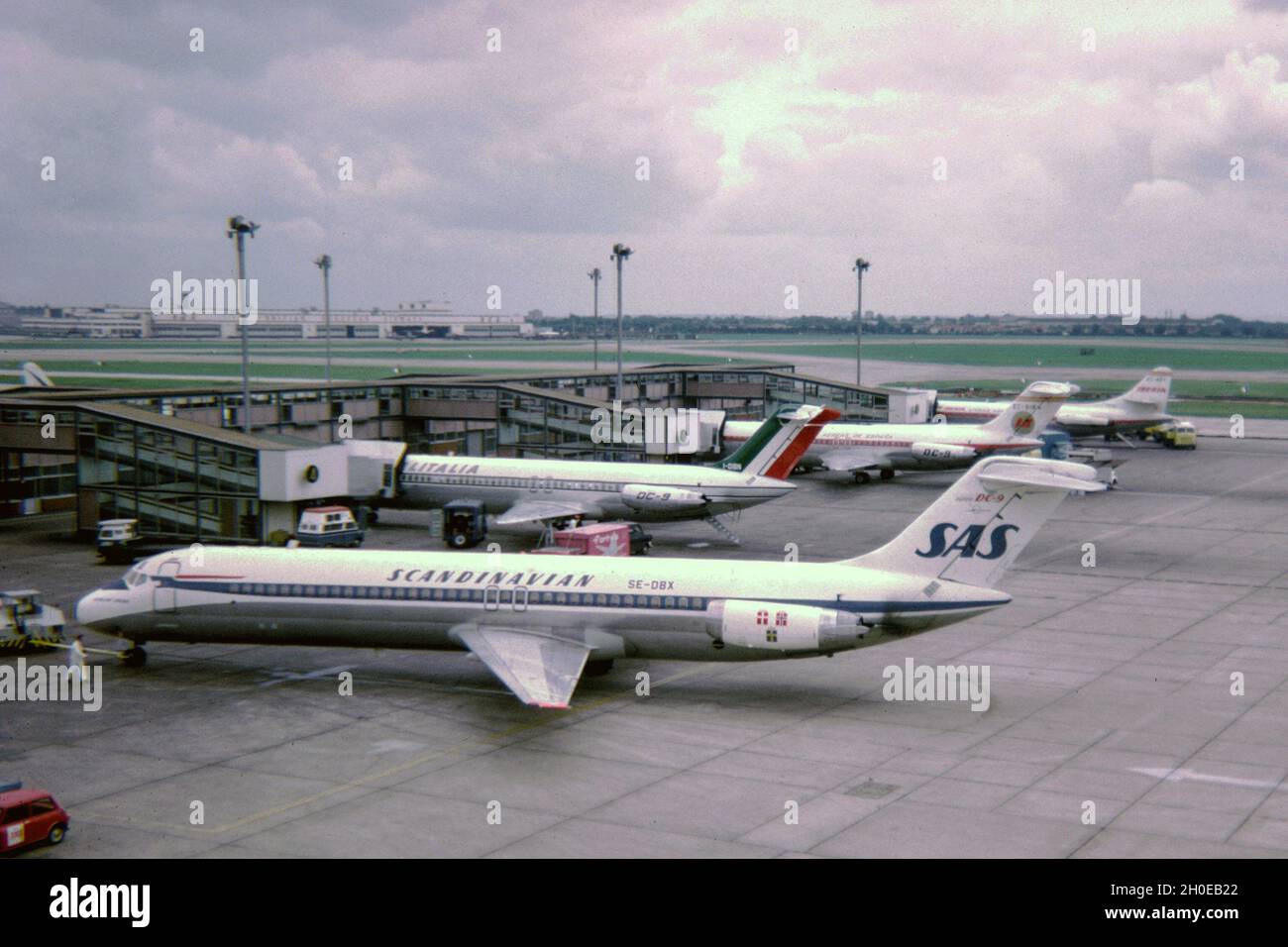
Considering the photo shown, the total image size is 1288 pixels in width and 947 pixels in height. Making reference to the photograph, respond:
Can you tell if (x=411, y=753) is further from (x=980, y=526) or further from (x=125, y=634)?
(x=980, y=526)

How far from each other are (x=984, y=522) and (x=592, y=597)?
9385 millimetres

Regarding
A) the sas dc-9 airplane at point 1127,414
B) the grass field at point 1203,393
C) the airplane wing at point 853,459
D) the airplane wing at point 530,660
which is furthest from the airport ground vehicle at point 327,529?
the grass field at point 1203,393

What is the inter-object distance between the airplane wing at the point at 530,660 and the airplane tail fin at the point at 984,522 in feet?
26.9

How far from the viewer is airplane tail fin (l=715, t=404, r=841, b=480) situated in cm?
5359

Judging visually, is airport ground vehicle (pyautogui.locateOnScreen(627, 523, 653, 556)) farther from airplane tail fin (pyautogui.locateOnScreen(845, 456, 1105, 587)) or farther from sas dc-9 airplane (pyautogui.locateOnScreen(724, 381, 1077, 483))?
airplane tail fin (pyautogui.locateOnScreen(845, 456, 1105, 587))

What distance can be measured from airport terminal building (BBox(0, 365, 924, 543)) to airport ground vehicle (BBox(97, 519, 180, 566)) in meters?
1.62

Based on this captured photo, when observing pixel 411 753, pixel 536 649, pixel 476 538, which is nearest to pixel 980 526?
pixel 536 649

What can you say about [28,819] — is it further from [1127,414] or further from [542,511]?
[1127,414]

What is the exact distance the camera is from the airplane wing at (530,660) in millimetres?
27172

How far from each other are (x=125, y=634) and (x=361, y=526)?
71.1ft

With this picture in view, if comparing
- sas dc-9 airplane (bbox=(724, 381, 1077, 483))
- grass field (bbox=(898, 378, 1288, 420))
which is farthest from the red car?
grass field (bbox=(898, 378, 1288, 420))

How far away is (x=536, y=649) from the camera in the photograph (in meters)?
30.0

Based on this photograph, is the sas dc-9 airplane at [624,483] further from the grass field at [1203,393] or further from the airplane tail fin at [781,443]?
the grass field at [1203,393]

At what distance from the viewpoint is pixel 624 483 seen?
53844 millimetres
